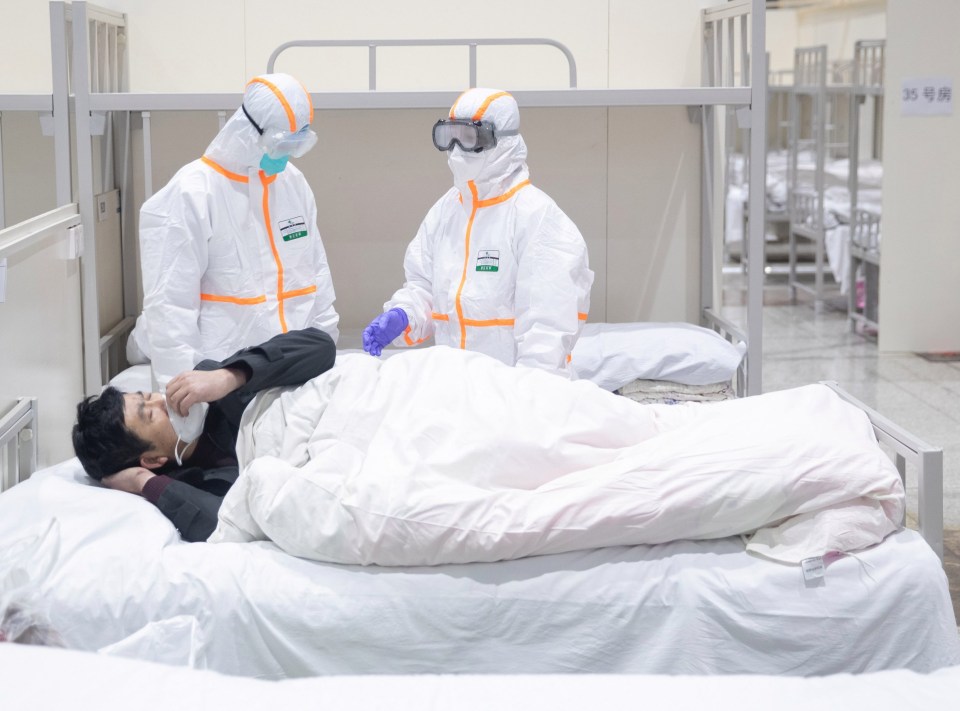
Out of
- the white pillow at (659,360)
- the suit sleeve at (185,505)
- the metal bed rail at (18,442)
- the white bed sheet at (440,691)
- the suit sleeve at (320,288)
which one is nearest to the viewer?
the white bed sheet at (440,691)

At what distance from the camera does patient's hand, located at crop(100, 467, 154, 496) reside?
2598 mm

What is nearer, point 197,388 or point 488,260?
point 197,388

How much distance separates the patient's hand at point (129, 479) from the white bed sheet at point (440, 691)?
50.7 inches

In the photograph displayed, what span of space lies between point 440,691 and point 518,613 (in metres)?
0.92

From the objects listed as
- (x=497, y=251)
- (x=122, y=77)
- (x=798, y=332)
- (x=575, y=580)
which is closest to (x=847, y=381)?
(x=798, y=332)

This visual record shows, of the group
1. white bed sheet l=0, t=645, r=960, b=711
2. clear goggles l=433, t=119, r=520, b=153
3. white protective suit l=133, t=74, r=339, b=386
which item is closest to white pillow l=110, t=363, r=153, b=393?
white protective suit l=133, t=74, r=339, b=386

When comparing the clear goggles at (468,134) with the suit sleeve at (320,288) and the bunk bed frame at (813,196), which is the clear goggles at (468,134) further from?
the bunk bed frame at (813,196)

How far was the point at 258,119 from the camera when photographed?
11.2ft

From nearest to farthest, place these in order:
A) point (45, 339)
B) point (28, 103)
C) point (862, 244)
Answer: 1. point (45, 339)
2. point (28, 103)
3. point (862, 244)

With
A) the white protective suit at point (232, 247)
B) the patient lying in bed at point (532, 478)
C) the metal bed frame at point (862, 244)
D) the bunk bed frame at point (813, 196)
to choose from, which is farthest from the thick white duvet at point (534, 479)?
the bunk bed frame at point (813, 196)

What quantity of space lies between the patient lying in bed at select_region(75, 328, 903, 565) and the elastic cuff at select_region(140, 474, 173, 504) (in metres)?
0.18

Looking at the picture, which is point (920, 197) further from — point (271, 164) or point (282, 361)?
point (282, 361)

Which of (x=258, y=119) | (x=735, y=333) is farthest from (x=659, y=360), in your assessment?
(x=258, y=119)

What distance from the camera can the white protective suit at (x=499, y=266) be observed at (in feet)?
11.0
